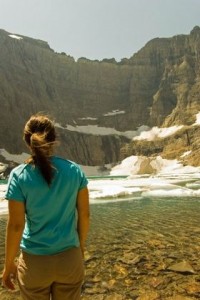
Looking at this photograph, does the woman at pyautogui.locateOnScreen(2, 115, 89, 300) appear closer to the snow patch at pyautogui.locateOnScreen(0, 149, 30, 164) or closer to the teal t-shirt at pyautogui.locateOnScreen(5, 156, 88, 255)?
the teal t-shirt at pyautogui.locateOnScreen(5, 156, 88, 255)

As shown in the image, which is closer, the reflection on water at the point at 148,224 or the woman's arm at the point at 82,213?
the woman's arm at the point at 82,213

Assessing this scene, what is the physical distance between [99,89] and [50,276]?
160893 millimetres

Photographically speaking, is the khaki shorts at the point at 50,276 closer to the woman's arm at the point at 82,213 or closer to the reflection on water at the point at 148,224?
the woman's arm at the point at 82,213

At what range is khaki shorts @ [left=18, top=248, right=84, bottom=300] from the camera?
146 inches

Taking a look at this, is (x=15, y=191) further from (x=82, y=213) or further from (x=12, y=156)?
(x=12, y=156)

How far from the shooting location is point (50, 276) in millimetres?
3715

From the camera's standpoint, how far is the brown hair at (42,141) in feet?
12.3

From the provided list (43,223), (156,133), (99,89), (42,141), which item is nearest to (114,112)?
(99,89)

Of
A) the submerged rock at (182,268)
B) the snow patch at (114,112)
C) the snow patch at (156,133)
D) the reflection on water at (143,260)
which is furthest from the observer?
the snow patch at (114,112)

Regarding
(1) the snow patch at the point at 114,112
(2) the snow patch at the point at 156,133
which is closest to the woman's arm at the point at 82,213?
(2) the snow patch at the point at 156,133

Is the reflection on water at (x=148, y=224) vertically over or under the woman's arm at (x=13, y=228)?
under

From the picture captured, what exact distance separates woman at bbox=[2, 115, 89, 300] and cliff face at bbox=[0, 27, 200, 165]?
124253 millimetres

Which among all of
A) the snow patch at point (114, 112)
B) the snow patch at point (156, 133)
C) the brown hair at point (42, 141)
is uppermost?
the snow patch at point (114, 112)

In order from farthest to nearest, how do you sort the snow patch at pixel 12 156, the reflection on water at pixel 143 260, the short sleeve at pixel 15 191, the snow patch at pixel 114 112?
the snow patch at pixel 114 112, the snow patch at pixel 12 156, the reflection on water at pixel 143 260, the short sleeve at pixel 15 191
